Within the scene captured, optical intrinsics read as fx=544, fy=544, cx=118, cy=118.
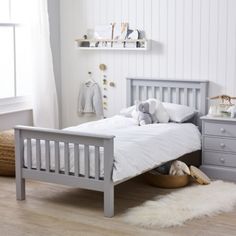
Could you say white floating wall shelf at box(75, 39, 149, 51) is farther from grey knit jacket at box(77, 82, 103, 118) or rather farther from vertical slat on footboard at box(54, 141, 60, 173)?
vertical slat on footboard at box(54, 141, 60, 173)

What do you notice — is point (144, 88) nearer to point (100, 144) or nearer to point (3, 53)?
point (3, 53)

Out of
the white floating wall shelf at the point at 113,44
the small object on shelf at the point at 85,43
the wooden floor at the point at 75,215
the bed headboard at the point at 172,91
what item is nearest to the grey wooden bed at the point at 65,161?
the wooden floor at the point at 75,215

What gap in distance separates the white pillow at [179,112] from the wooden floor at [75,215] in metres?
0.77

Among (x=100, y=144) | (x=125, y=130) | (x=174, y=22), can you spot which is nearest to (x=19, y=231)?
(x=100, y=144)

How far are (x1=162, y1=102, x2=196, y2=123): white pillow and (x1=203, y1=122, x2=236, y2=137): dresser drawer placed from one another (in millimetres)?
245

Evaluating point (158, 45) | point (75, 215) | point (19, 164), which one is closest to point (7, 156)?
point (19, 164)

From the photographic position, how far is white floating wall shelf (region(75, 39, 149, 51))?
5.46 m

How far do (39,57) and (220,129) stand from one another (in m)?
2.03

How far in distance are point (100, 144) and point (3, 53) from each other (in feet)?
6.85

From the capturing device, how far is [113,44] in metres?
5.66

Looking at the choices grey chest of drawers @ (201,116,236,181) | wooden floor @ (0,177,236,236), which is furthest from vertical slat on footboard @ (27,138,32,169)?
grey chest of drawers @ (201,116,236,181)

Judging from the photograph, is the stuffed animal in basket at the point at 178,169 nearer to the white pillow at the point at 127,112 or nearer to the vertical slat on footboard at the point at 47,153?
the white pillow at the point at 127,112

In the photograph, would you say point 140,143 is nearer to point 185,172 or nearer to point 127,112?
point 185,172

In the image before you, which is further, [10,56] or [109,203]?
[10,56]
